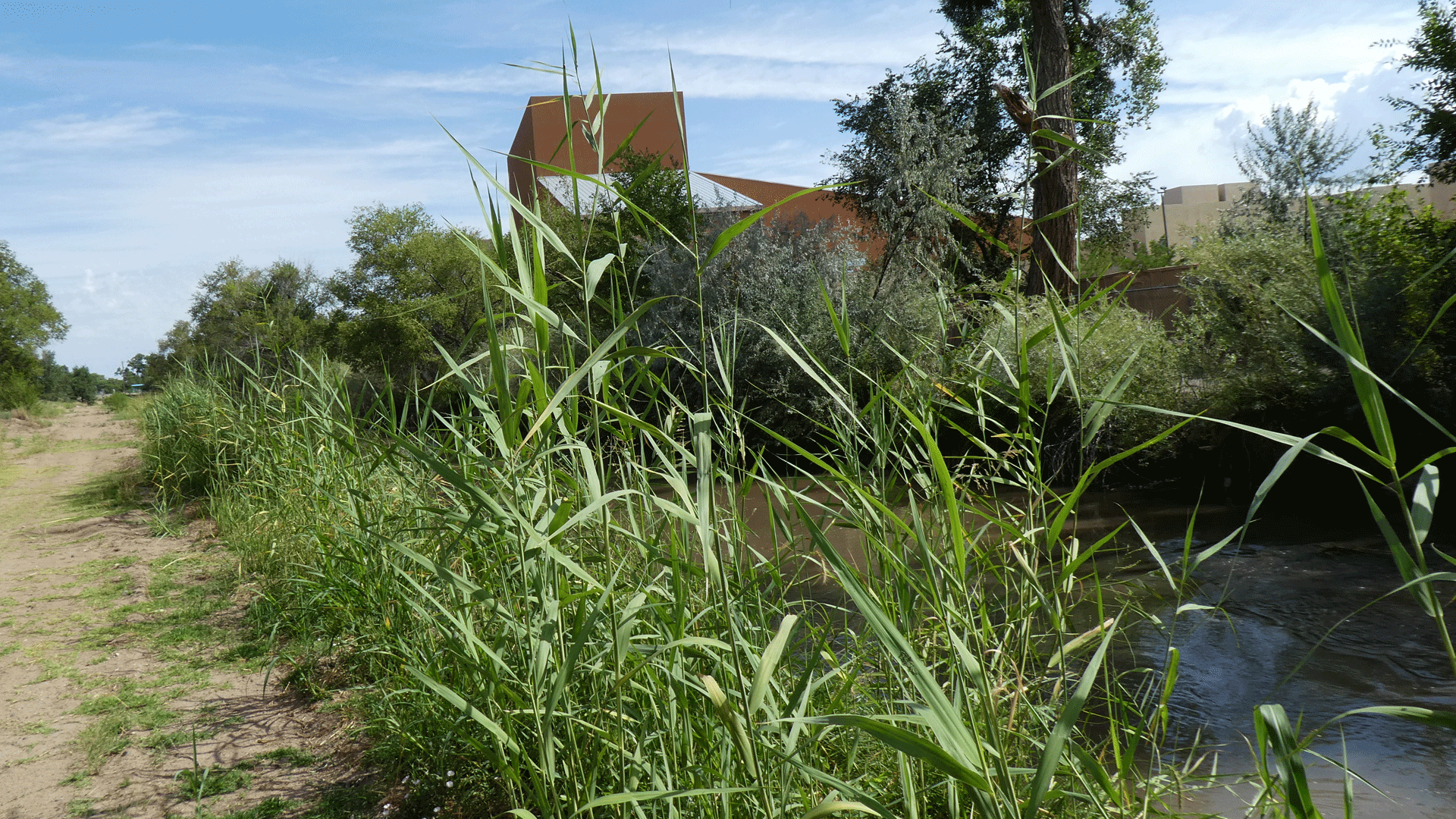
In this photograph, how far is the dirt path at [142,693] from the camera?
2.53 meters

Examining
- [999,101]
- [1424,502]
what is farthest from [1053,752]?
[999,101]

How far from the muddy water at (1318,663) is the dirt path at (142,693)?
6.29 feet

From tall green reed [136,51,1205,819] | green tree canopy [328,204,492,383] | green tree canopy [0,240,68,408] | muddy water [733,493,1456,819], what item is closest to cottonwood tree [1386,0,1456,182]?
muddy water [733,493,1456,819]

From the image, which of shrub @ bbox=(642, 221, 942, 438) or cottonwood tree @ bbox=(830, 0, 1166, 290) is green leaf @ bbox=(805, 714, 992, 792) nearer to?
shrub @ bbox=(642, 221, 942, 438)

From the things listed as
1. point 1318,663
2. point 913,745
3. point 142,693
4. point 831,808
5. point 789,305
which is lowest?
point 1318,663

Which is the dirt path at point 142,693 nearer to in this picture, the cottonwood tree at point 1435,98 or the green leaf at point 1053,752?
the green leaf at point 1053,752

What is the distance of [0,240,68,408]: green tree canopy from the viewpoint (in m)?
19.4

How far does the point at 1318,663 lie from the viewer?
442 cm

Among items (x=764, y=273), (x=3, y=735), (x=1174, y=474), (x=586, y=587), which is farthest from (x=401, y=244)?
(x=586, y=587)

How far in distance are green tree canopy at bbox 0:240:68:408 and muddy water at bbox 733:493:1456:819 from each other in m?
20.9

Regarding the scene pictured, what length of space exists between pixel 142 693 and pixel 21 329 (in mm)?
22071

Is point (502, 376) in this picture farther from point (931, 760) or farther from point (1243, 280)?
point (1243, 280)

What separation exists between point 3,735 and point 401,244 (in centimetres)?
2187

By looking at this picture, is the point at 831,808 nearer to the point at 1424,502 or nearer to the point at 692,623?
the point at 692,623
